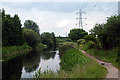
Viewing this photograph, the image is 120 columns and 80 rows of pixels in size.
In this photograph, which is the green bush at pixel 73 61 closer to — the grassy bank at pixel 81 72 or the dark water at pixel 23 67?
the grassy bank at pixel 81 72

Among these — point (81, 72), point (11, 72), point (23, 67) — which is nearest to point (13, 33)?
point (23, 67)

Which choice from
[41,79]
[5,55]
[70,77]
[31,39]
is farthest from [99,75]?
[31,39]

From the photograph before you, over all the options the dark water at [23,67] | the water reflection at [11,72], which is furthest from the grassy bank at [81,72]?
the water reflection at [11,72]

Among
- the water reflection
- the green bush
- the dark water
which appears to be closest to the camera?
the green bush

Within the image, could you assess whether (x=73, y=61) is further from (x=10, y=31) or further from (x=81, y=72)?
(x=10, y=31)

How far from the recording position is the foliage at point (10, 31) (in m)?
36.0

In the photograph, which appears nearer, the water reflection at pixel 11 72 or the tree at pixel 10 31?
the water reflection at pixel 11 72

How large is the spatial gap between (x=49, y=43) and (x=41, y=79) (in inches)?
3327

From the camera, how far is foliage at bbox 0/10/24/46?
118ft

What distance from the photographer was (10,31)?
39.8 metres

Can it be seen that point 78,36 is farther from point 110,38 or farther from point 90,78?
point 90,78

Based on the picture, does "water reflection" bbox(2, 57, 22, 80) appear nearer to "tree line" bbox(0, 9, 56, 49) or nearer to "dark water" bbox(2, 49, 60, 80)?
"dark water" bbox(2, 49, 60, 80)

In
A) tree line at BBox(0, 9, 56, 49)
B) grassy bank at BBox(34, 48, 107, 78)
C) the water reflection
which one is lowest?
the water reflection

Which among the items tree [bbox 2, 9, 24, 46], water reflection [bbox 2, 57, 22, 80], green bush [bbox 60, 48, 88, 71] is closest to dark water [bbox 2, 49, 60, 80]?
water reflection [bbox 2, 57, 22, 80]
